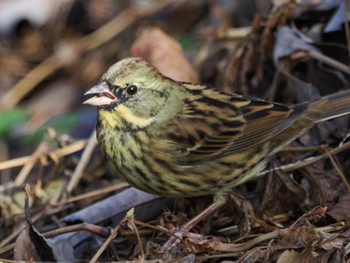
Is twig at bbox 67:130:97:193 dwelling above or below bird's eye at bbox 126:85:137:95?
below

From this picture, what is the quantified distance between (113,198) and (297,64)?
4.69 feet

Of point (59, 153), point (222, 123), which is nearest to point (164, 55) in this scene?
point (59, 153)

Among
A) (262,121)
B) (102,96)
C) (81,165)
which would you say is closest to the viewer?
(102,96)

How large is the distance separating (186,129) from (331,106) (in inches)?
30.0

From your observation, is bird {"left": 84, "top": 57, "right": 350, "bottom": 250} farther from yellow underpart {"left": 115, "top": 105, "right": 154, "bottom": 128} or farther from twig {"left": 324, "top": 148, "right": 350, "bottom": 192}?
twig {"left": 324, "top": 148, "right": 350, "bottom": 192}

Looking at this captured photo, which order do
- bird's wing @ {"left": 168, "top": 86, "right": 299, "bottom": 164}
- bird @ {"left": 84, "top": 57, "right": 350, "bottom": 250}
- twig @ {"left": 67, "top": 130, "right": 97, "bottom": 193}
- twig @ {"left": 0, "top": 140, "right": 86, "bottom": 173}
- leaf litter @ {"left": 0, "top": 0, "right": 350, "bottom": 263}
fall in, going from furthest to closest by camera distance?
1. twig @ {"left": 0, "top": 140, "right": 86, "bottom": 173}
2. twig @ {"left": 67, "top": 130, "right": 97, "bottom": 193}
3. bird's wing @ {"left": 168, "top": 86, "right": 299, "bottom": 164}
4. bird @ {"left": 84, "top": 57, "right": 350, "bottom": 250}
5. leaf litter @ {"left": 0, "top": 0, "right": 350, "bottom": 263}

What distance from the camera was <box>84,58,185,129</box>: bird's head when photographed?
153 inches

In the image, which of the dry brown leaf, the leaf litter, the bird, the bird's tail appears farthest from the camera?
the dry brown leaf

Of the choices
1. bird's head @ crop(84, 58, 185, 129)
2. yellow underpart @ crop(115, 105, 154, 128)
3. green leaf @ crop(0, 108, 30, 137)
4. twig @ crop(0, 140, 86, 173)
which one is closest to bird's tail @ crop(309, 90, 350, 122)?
bird's head @ crop(84, 58, 185, 129)

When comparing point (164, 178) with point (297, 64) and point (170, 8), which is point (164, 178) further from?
point (170, 8)

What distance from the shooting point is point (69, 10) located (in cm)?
725

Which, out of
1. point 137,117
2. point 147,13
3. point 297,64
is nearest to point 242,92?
point 297,64

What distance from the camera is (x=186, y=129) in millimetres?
4145

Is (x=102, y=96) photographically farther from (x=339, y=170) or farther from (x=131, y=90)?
(x=339, y=170)
